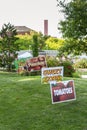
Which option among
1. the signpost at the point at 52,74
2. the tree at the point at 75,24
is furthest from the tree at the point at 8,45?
the tree at the point at 75,24

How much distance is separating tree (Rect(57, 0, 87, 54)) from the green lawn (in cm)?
170

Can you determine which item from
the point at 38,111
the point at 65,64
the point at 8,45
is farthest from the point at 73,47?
the point at 8,45

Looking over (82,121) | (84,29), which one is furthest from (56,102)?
(84,29)

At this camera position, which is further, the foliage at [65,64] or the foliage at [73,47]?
the foliage at [65,64]

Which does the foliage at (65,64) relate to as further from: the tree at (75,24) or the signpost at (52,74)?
the tree at (75,24)

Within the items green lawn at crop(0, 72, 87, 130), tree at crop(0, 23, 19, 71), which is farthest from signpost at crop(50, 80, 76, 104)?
tree at crop(0, 23, 19, 71)

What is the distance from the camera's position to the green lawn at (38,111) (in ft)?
30.3

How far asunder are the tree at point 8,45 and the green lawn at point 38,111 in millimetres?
16081

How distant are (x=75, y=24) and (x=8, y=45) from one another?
63.8 ft

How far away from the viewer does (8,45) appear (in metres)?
29.8

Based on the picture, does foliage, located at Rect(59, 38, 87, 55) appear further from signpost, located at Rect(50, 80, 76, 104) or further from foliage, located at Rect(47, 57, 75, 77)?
foliage, located at Rect(47, 57, 75, 77)

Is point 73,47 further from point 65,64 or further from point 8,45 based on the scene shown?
point 8,45

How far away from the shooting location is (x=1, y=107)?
1102 cm

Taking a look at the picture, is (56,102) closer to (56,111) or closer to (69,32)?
(56,111)
